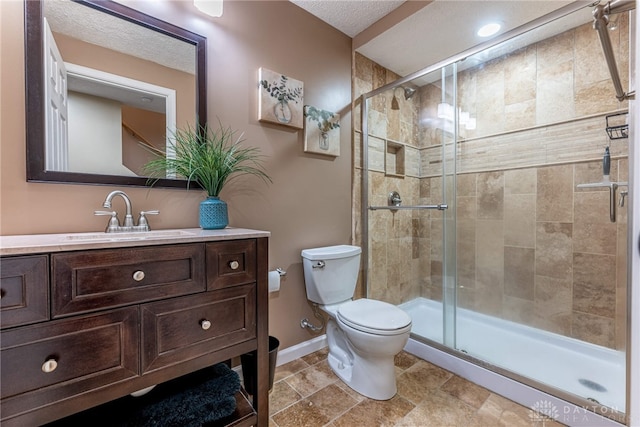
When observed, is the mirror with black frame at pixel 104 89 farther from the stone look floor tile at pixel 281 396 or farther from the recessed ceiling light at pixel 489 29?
the recessed ceiling light at pixel 489 29

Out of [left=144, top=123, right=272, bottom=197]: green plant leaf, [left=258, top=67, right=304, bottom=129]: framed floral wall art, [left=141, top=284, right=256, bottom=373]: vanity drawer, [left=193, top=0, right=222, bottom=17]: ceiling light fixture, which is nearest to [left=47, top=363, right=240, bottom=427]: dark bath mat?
[left=141, top=284, right=256, bottom=373]: vanity drawer

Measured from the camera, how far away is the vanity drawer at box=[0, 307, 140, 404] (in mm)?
688

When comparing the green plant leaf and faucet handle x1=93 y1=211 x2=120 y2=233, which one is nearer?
faucet handle x1=93 y1=211 x2=120 y2=233

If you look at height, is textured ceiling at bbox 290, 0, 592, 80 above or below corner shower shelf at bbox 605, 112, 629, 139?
above

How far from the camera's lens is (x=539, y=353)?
1.81m

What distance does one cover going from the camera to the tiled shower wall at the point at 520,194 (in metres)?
1.73

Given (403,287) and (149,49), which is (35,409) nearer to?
(149,49)

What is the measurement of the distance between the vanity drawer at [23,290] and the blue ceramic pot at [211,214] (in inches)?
23.2

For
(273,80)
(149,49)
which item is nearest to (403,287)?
(273,80)

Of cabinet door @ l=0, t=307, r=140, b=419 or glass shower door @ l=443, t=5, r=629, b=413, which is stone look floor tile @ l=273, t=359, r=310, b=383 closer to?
cabinet door @ l=0, t=307, r=140, b=419

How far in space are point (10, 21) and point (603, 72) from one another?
3045 mm

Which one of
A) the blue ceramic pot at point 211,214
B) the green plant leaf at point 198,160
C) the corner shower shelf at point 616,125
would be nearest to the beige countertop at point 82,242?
the blue ceramic pot at point 211,214

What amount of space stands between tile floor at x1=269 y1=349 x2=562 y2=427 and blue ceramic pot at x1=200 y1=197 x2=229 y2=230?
0.96 metres

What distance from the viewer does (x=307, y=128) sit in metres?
1.82
